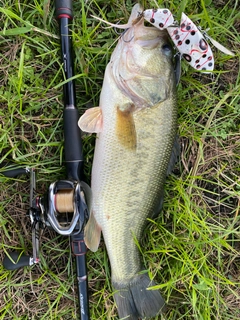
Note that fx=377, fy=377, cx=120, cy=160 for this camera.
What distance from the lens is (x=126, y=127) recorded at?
7.43ft

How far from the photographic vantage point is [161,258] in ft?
8.62

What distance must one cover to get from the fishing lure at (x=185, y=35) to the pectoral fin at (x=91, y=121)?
25.2 inches

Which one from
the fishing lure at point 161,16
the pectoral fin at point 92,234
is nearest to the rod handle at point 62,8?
the fishing lure at point 161,16

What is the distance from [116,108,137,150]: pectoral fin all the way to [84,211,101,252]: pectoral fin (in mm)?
532

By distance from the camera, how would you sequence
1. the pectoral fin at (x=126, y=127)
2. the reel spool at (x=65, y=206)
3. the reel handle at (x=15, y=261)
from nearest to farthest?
the reel spool at (x=65, y=206) < the pectoral fin at (x=126, y=127) < the reel handle at (x=15, y=261)

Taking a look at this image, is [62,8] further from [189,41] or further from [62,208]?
[62,208]

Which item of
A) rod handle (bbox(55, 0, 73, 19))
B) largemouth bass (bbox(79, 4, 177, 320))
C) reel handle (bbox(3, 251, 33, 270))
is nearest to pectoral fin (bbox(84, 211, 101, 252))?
largemouth bass (bbox(79, 4, 177, 320))

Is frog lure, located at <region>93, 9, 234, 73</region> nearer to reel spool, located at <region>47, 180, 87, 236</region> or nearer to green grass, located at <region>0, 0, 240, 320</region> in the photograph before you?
green grass, located at <region>0, 0, 240, 320</region>

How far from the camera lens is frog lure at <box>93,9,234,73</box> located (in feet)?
7.40

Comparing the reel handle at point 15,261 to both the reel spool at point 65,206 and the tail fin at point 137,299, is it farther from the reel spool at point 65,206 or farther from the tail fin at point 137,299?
the tail fin at point 137,299

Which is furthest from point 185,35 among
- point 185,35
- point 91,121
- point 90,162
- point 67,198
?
point 67,198

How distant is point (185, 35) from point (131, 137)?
71 centimetres

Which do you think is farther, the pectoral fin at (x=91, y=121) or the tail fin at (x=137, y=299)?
the tail fin at (x=137, y=299)

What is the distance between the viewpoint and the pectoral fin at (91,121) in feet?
7.53
